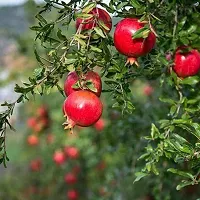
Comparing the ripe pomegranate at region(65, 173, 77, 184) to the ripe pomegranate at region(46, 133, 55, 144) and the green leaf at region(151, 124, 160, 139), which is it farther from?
the green leaf at region(151, 124, 160, 139)

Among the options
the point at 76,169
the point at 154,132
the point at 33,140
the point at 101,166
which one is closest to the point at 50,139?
the point at 33,140

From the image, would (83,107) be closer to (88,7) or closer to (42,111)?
(88,7)

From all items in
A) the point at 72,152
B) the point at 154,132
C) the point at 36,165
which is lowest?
the point at 36,165

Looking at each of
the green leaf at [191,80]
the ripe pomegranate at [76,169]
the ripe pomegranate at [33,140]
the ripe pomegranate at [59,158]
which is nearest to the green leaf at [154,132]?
the green leaf at [191,80]

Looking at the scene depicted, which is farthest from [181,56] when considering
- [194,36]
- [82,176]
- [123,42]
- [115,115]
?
[82,176]

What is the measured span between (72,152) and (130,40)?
252 cm

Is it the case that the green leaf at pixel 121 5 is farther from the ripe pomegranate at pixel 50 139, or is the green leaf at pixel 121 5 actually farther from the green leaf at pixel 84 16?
the ripe pomegranate at pixel 50 139

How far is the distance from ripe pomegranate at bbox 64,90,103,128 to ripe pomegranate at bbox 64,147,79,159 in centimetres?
250

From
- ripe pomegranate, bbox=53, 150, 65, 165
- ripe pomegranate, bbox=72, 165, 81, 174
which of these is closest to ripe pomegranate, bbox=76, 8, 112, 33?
ripe pomegranate, bbox=53, 150, 65, 165

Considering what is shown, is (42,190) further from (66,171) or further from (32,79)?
(32,79)

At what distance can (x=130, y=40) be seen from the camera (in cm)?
72

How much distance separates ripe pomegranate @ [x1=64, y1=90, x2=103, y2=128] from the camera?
0.69 meters

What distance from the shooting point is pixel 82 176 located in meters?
3.39

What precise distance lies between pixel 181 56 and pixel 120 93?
12 cm
